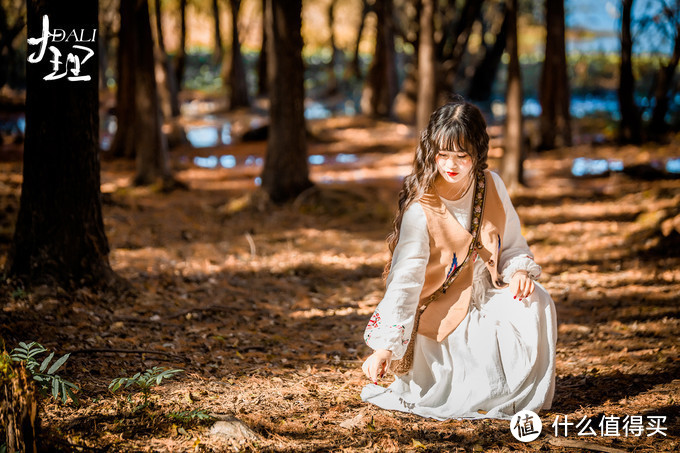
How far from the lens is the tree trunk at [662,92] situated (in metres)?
12.4

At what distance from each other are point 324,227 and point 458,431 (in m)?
6.40

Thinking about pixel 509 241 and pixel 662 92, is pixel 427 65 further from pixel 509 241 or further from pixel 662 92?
pixel 509 241

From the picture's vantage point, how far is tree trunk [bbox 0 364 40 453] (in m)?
2.69

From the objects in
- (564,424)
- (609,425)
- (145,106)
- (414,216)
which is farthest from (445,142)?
(145,106)

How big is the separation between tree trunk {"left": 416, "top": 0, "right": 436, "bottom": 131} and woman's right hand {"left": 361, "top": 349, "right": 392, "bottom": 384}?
8.21m

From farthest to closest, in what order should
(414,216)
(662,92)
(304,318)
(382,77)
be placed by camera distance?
(382,77) → (662,92) → (304,318) → (414,216)

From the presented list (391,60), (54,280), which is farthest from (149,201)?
(391,60)

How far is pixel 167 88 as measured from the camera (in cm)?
2112

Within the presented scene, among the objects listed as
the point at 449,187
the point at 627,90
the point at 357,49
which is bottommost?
the point at 449,187

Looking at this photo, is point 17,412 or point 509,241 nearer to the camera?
point 17,412

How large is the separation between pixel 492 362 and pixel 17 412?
235 centimetres

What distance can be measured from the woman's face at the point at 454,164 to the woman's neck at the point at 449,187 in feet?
0.38

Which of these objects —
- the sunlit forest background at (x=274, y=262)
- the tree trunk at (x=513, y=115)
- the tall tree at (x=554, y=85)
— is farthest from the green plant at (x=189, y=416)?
the tall tree at (x=554, y=85)

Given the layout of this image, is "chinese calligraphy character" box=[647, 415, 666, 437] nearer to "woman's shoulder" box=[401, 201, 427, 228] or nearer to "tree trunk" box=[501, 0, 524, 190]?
"woman's shoulder" box=[401, 201, 427, 228]
